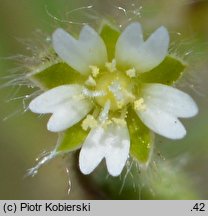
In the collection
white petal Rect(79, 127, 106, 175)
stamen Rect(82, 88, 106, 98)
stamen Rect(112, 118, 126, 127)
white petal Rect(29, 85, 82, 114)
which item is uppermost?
white petal Rect(29, 85, 82, 114)

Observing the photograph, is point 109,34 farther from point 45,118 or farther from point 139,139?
point 45,118

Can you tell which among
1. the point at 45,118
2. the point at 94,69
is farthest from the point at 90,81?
the point at 45,118

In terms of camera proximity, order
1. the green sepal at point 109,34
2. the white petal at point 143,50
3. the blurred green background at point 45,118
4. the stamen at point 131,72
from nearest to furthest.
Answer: the white petal at point 143,50 → the green sepal at point 109,34 → the stamen at point 131,72 → the blurred green background at point 45,118

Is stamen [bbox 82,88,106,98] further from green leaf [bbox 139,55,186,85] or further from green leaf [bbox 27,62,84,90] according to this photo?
green leaf [bbox 139,55,186,85]

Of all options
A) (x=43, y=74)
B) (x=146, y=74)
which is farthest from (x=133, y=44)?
(x=43, y=74)

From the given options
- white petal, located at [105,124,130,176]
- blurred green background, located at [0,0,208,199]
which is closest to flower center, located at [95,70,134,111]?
Answer: white petal, located at [105,124,130,176]

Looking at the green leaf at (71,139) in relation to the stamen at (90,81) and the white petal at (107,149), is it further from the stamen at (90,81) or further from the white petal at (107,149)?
the stamen at (90,81)

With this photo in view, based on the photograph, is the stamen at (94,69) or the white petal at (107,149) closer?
the white petal at (107,149)

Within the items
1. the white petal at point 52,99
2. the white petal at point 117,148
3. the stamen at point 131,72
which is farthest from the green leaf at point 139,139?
the white petal at point 52,99
